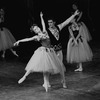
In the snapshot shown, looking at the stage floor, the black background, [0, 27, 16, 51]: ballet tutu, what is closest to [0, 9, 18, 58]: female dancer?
[0, 27, 16, 51]: ballet tutu

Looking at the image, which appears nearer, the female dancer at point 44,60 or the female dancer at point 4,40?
the female dancer at point 44,60

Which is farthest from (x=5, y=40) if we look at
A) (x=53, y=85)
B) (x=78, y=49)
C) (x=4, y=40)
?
(x=53, y=85)

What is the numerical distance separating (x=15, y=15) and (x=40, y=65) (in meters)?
8.40

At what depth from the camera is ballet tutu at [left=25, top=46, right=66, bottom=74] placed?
7.68m

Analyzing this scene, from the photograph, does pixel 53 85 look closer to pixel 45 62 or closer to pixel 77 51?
pixel 45 62

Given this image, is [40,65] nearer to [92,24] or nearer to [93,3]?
[92,24]

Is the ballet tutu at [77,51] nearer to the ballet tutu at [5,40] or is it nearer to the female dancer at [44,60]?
the female dancer at [44,60]

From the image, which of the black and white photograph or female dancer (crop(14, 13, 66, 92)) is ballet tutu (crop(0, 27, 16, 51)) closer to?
the black and white photograph

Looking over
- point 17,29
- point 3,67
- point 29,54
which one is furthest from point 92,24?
point 3,67

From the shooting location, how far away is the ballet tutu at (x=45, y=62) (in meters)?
7.68

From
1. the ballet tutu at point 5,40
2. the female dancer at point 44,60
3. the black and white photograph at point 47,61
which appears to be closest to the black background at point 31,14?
the black and white photograph at point 47,61

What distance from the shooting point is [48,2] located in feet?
55.6

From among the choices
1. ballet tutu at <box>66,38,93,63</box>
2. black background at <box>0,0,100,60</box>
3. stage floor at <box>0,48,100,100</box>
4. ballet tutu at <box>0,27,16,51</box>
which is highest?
black background at <box>0,0,100,60</box>

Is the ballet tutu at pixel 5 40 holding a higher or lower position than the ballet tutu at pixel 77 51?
higher
